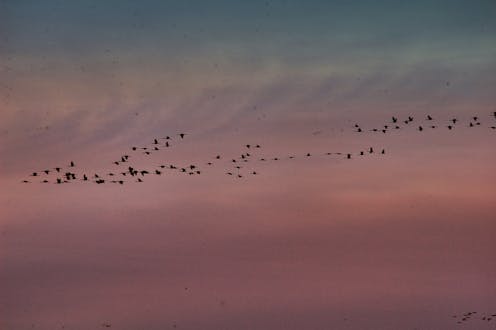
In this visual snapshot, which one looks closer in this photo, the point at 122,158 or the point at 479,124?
the point at 479,124

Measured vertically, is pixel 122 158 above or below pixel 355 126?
above

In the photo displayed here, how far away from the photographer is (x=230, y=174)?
7256 centimetres

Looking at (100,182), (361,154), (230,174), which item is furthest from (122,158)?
(361,154)

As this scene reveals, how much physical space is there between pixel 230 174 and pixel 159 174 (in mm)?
7329

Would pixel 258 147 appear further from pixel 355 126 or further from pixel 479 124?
pixel 479 124

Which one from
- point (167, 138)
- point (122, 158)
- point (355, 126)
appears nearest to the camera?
point (355, 126)

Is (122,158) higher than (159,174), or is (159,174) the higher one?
(122,158)

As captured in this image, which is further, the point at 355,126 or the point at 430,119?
the point at 430,119

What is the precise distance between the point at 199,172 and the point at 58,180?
561 inches

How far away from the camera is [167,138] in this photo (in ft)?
230

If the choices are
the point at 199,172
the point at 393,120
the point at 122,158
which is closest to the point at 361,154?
the point at 393,120

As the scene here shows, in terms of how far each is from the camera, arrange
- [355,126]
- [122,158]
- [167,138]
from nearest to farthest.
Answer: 1. [355,126]
2. [167,138]
3. [122,158]

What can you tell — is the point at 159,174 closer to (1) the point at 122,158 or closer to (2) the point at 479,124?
(1) the point at 122,158

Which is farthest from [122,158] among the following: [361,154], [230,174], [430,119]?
[430,119]
